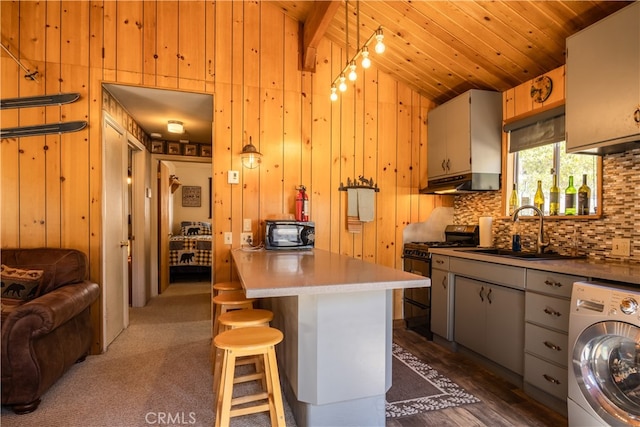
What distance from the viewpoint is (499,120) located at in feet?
Result: 10.6

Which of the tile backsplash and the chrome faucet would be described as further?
the chrome faucet

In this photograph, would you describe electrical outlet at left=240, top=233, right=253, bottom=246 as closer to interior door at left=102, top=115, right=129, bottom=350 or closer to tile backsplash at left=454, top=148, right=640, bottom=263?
interior door at left=102, top=115, right=129, bottom=350

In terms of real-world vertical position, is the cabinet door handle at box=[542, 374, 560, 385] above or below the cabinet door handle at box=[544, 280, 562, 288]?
below

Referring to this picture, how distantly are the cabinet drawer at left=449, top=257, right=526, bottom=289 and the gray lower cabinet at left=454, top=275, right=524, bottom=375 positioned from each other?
0.15 ft

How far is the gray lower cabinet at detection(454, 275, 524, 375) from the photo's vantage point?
2.35 m

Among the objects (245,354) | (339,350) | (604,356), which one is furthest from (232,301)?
(604,356)

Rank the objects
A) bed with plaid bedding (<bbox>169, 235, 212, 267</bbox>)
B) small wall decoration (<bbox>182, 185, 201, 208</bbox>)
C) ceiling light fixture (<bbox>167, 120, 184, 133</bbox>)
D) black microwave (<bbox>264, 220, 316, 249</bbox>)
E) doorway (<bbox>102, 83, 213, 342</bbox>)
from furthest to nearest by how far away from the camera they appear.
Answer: small wall decoration (<bbox>182, 185, 201, 208</bbox>) → bed with plaid bedding (<bbox>169, 235, 212, 267</bbox>) → ceiling light fixture (<bbox>167, 120, 184, 133</bbox>) → doorway (<bbox>102, 83, 213, 342</bbox>) → black microwave (<bbox>264, 220, 316, 249</bbox>)

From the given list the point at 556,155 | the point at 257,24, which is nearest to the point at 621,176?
the point at 556,155

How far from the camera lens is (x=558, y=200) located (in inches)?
109

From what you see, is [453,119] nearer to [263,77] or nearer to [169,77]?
[263,77]

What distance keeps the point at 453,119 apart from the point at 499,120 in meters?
0.42

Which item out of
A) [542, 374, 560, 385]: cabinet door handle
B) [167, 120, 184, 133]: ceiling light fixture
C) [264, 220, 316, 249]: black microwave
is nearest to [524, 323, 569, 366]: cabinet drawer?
[542, 374, 560, 385]: cabinet door handle

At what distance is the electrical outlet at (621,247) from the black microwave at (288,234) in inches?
87.2

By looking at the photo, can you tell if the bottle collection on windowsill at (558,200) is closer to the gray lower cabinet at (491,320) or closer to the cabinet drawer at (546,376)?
the gray lower cabinet at (491,320)
